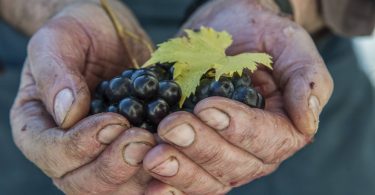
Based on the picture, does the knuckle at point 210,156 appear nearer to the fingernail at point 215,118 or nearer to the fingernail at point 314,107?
the fingernail at point 215,118

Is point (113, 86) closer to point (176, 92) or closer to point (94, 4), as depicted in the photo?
point (176, 92)

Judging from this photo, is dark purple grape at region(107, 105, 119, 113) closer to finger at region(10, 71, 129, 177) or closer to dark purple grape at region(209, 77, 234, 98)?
finger at region(10, 71, 129, 177)

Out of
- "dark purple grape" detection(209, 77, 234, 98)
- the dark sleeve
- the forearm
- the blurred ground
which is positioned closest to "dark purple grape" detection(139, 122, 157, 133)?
"dark purple grape" detection(209, 77, 234, 98)

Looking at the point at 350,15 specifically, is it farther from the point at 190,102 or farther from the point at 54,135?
the point at 54,135

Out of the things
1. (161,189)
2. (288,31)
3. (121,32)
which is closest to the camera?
(161,189)

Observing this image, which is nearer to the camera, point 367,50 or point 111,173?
point 111,173

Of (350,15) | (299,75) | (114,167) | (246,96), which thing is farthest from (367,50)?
(114,167)
